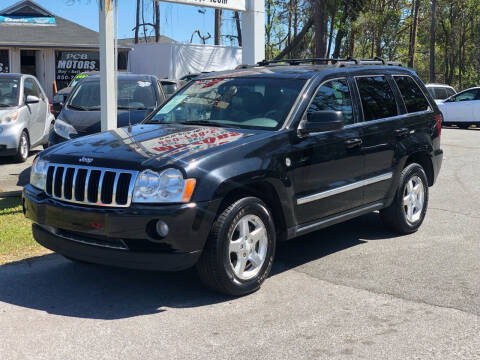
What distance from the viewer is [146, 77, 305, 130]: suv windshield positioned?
5.77 meters

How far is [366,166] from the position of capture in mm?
6344

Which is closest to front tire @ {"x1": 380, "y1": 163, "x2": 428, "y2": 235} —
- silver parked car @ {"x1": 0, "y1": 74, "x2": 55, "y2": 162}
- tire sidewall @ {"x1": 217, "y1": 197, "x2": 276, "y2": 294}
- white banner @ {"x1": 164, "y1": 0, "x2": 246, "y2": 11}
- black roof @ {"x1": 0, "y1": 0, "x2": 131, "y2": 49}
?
tire sidewall @ {"x1": 217, "y1": 197, "x2": 276, "y2": 294}

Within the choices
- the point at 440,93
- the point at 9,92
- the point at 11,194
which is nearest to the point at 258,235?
the point at 11,194

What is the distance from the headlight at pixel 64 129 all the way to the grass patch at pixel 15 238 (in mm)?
1725

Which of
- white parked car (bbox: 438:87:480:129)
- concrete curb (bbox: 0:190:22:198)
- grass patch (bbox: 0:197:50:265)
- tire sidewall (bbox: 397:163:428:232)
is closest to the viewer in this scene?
grass patch (bbox: 0:197:50:265)

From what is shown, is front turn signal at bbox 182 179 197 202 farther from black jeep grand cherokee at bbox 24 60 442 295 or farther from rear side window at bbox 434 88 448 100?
rear side window at bbox 434 88 448 100

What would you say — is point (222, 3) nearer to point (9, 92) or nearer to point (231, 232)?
point (9, 92)

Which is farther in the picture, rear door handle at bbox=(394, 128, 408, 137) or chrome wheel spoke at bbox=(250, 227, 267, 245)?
rear door handle at bbox=(394, 128, 408, 137)

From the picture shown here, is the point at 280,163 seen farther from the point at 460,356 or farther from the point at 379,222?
the point at 379,222

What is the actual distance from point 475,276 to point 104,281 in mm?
3143

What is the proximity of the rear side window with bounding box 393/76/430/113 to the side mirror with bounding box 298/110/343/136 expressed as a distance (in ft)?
6.17

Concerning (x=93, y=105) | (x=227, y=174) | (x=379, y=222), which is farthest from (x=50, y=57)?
(x=227, y=174)

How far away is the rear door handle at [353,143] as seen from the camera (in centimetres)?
608

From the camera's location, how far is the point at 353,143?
614 centimetres
